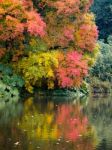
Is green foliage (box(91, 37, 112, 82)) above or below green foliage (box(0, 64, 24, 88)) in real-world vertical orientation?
above

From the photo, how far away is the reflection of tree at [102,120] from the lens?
639 inches

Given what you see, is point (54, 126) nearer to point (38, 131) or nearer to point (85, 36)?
point (38, 131)

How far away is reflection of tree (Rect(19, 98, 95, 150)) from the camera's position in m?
15.3

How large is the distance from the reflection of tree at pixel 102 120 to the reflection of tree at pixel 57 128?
289 millimetres

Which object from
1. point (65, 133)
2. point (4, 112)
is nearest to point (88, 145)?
point (65, 133)

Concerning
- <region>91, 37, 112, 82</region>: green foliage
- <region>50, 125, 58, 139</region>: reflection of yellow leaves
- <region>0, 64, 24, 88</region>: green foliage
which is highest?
<region>91, 37, 112, 82</region>: green foliage

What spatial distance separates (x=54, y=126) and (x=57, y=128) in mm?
511

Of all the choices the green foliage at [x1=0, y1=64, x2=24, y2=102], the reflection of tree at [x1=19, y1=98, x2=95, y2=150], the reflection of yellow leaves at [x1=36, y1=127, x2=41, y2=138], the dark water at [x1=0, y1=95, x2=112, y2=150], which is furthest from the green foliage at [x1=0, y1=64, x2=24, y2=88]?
the reflection of yellow leaves at [x1=36, y1=127, x2=41, y2=138]

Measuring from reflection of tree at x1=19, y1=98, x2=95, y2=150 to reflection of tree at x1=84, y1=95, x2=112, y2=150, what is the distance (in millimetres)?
289

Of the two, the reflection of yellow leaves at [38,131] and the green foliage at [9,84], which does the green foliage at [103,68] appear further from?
the reflection of yellow leaves at [38,131]

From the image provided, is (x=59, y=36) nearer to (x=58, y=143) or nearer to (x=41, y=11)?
(x=41, y=11)

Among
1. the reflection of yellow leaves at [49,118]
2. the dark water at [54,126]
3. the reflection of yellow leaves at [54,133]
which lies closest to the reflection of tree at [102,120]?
the dark water at [54,126]

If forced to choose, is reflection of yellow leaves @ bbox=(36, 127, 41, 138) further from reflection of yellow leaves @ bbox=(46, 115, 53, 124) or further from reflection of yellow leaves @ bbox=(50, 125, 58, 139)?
reflection of yellow leaves @ bbox=(46, 115, 53, 124)

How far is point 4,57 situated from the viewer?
32219 mm
